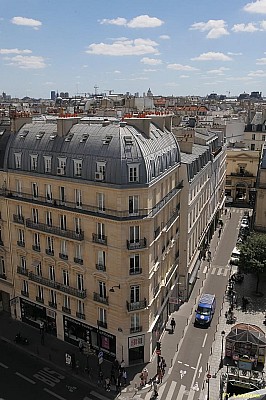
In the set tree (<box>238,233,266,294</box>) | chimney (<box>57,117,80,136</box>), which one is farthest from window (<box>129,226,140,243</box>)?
tree (<box>238,233,266,294</box>)

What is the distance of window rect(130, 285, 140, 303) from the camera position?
4259cm

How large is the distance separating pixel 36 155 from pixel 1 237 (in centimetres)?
1312

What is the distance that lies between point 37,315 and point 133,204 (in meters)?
21.6

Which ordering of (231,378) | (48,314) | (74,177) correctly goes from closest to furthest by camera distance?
(231,378) < (74,177) < (48,314)

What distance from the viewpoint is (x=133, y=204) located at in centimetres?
4016

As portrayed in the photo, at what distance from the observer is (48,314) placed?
49781 millimetres

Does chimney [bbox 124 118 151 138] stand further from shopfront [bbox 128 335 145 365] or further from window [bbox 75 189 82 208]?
shopfront [bbox 128 335 145 365]

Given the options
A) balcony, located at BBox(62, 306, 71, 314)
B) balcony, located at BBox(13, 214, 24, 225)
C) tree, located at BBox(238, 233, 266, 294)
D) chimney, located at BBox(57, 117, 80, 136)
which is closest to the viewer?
chimney, located at BBox(57, 117, 80, 136)

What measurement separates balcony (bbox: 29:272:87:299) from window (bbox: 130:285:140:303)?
544 cm

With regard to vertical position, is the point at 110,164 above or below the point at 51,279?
above

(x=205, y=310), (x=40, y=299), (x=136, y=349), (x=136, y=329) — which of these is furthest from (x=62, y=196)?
(x=205, y=310)

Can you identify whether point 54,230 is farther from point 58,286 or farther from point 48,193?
point 58,286

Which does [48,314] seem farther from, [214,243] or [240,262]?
[214,243]

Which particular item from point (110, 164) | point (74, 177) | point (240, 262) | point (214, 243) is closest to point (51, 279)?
point (74, 177)
